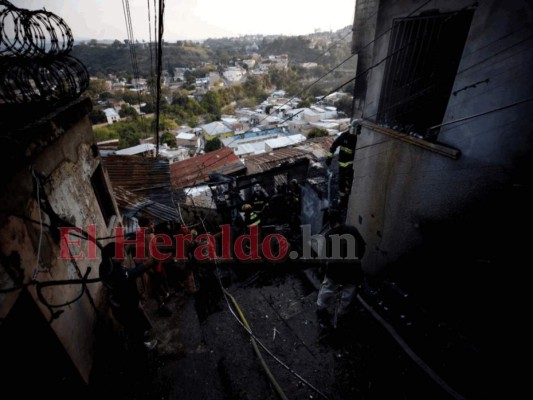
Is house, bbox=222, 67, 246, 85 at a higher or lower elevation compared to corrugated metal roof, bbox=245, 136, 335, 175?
higher

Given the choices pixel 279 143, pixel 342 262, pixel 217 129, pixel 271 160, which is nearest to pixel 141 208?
pixel 342 262

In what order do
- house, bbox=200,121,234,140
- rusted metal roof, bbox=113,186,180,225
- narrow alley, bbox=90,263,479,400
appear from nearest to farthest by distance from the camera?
narrow alley, bbox=90,263,479,400
rusted metal roof, bbox=113,186,180,225
house, bbox=200,121,234,140

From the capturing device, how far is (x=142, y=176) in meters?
10.0

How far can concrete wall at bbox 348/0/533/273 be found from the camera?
378 cm

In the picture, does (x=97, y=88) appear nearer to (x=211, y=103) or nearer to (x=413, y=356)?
(x=211, y=103)

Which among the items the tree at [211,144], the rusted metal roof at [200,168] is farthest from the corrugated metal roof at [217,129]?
the rusted metal roof at [200,168]

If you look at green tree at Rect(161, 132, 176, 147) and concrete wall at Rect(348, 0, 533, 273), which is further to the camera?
green tree at Rect(161, 132, 176, 147)

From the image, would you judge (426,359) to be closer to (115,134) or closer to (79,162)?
(79,162)

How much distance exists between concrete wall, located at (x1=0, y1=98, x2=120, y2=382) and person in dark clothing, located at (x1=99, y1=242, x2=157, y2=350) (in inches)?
15.5

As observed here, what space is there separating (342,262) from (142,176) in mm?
8349

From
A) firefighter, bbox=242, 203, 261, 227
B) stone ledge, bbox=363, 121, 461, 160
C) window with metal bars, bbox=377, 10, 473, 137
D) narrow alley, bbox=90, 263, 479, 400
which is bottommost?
narrow alley, bbox=90, 263, 479, 400

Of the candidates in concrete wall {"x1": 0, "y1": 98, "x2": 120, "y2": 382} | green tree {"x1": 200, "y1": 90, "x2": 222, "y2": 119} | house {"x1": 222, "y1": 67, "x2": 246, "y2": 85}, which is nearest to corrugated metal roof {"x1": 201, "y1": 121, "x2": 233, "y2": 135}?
Result: green tree {"x1": 200, "y1": 90, "x2": 222, "y2": 119}

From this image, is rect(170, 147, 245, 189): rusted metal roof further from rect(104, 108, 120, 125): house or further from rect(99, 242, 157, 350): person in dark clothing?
rect(104, 108, 120, 125): house

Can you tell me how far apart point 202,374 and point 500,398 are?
4536mm
